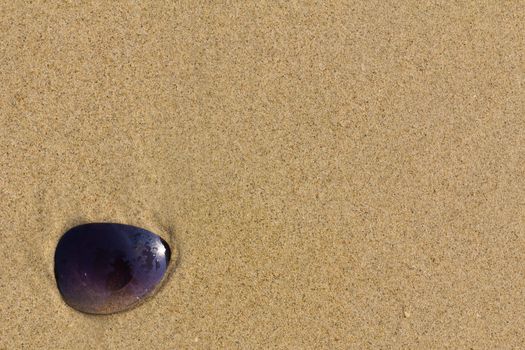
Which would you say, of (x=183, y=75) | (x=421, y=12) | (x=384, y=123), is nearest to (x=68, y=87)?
(x=183, y=75)

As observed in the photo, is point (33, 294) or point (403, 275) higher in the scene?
point (33, 294)

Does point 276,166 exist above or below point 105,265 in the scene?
above

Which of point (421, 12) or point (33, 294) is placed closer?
point (33, 294)

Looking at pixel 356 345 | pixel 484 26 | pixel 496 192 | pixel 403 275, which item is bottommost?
pixel 356 345

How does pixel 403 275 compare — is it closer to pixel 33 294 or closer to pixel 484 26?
pixel 484 26
